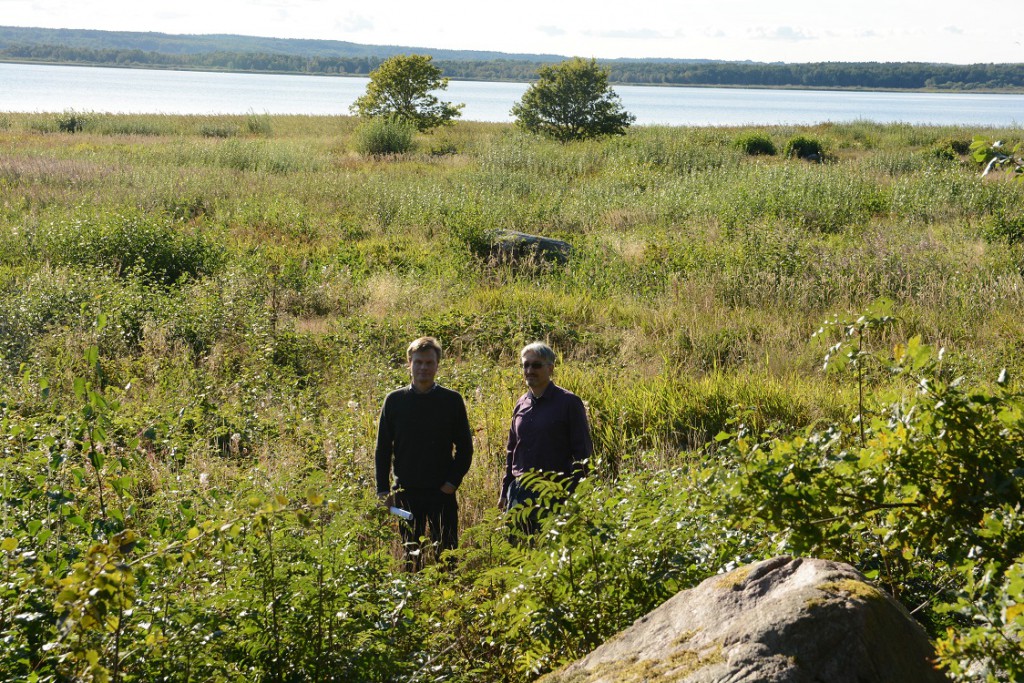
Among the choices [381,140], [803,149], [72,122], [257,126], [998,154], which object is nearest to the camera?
[998,154]

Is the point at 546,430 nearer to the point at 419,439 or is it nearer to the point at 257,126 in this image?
the point at 419,439

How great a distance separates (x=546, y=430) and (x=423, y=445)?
811mm

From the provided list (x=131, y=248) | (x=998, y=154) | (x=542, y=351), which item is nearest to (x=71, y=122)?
(x=131, y=248)

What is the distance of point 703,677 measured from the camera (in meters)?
2.65

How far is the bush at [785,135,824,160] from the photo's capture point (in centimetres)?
3412

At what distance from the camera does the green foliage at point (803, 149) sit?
112 feet

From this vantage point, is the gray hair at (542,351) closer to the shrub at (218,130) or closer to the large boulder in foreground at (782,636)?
the large boulder in foreground at (782,636)

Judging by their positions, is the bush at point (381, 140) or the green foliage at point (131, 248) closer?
the green foliage at point (131, 248)

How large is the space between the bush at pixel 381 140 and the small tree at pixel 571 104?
701cm

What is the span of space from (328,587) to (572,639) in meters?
1.11

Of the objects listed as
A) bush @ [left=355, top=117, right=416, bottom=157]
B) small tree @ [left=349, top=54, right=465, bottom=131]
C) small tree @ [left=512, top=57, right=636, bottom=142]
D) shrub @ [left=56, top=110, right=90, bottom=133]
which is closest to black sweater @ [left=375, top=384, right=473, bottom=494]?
bush @ [left=355, top=117, right=416, bottom=157]

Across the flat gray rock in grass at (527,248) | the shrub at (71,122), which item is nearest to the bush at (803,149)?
the flat gray rock in grass at (527,248)

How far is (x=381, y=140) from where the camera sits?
32.8 m

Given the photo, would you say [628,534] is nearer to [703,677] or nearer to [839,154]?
[703,677]
